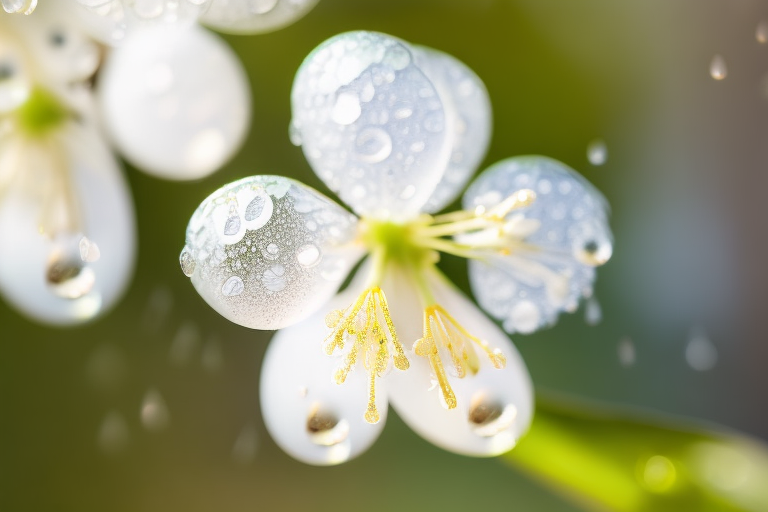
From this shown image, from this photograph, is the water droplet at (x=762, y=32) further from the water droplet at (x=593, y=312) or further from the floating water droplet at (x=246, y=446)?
the floating water droplet at (x=246, y=446)

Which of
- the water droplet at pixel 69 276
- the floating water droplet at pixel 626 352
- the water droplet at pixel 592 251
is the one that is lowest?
the floating water droplet at pixel 626 352

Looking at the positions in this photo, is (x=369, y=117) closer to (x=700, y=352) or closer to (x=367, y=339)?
(x=367, y=339)

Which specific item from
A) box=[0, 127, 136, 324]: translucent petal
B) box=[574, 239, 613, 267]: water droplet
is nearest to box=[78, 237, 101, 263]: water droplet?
box=[0, 127, 136, 324]: translucent petal

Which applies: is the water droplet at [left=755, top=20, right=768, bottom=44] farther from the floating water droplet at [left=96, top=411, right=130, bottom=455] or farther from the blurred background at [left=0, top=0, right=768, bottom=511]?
the floating water droplet at [left=96, top=411, right=130, bottom=455]

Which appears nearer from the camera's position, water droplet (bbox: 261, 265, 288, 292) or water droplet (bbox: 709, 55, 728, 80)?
water droplet (bbox: 261, 265, 288, 292)

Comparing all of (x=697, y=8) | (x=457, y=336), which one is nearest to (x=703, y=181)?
(x=697, y=8)

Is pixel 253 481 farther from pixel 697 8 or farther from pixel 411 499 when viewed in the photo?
pixel 697 8

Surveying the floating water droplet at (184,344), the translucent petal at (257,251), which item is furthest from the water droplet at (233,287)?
the floating water droplet at (184,344)
